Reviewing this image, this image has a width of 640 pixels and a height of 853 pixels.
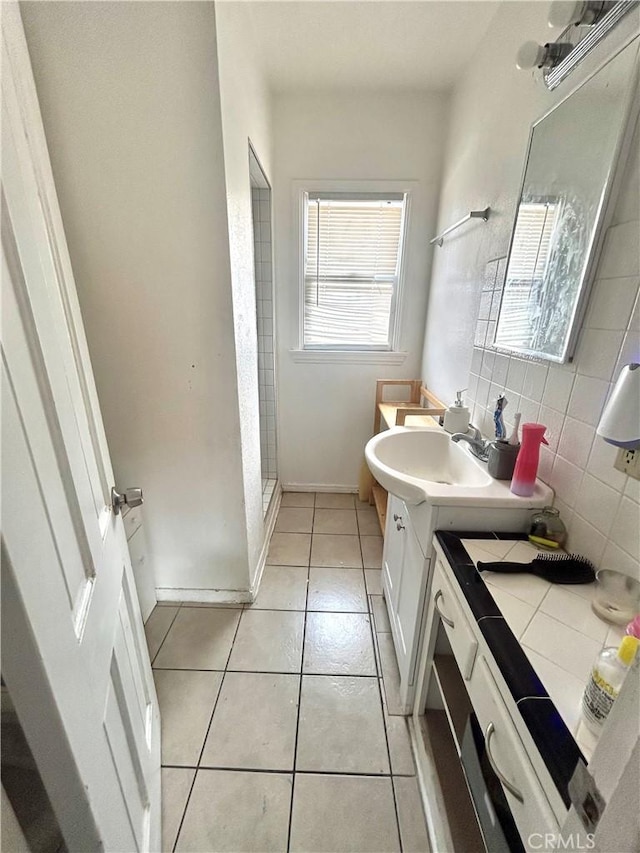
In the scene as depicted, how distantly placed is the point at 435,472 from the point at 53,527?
1.28 meters

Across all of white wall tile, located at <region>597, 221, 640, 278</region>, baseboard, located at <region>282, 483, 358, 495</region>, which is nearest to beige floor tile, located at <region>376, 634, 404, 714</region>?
baseboard, located at <region>282, 483, 358, 495</region>

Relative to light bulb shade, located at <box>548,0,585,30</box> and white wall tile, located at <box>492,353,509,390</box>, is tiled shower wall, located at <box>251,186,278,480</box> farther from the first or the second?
light bulb shade, located at <box>548,0,585,30</box>

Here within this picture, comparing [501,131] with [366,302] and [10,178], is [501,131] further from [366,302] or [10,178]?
[10,178]

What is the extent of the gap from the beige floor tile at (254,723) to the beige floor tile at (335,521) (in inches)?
39.4

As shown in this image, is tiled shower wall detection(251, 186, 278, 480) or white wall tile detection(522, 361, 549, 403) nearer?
white wall tile detection(522, 361, 549, 403)

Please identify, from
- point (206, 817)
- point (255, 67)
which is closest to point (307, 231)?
point (255, 67)

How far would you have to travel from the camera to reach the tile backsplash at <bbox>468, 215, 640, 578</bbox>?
0.75 meters

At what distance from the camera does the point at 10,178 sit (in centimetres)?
48

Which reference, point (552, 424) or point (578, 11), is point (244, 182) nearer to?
point (578, 11)

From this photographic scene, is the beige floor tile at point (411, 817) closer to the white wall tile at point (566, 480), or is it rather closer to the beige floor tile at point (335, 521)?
the white wall tile at point (566, 480)

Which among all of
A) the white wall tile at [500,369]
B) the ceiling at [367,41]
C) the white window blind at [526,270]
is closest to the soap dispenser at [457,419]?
the white wall tile at [500,369]

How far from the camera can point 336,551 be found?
2102mm

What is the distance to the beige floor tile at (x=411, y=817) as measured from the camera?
3.12 ft

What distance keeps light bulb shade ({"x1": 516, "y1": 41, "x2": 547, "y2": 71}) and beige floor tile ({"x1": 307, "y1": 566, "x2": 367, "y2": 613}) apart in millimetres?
2074
